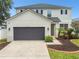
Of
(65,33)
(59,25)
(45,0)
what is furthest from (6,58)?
(45,0)

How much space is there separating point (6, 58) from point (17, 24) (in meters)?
16.4

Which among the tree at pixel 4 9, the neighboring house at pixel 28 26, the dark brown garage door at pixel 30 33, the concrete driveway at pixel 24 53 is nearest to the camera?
the concrete driveway at pixel 24 53

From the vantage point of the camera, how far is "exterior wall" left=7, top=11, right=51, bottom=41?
32000mm

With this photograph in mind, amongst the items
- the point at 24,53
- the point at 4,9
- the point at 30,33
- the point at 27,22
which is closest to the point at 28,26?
the point at 27,22

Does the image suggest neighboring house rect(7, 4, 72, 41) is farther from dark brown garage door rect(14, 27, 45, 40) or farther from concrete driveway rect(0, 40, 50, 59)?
concrete driveway rect(0, 40, 50, 59)

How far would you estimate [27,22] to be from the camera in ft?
105

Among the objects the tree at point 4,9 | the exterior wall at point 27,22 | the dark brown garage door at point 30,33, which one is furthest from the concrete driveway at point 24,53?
the tree at point 4,9

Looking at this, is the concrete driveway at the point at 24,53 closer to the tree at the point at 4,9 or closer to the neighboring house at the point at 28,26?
the neighboring house at the point at 28,26

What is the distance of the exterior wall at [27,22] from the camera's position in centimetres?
3200

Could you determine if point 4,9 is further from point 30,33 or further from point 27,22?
point 30,33

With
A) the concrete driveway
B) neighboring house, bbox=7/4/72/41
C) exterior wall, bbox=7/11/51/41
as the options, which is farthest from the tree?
the concrete driveway

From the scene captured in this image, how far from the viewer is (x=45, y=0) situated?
49.1m

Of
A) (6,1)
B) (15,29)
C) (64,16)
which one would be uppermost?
(6,1)

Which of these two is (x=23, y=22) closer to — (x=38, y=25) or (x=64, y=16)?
(x=38, y=25)
